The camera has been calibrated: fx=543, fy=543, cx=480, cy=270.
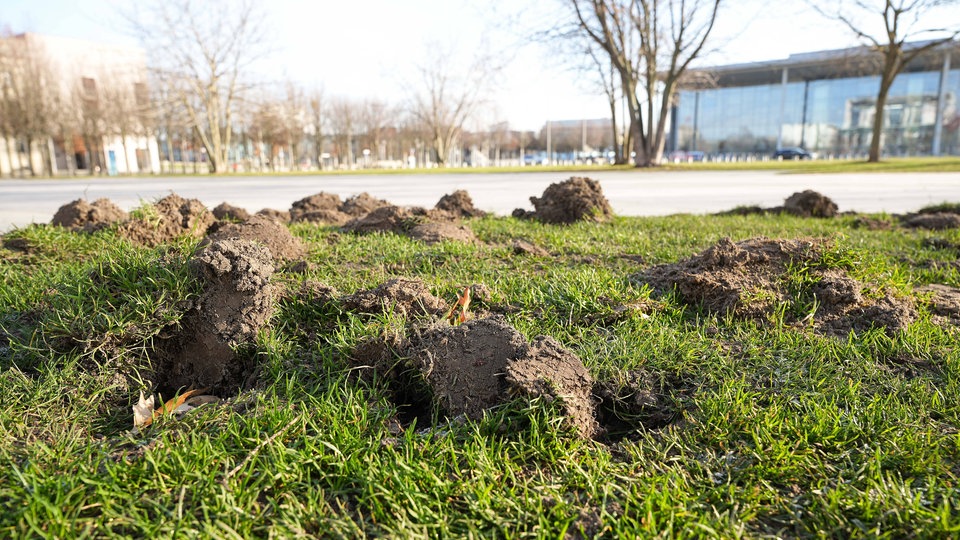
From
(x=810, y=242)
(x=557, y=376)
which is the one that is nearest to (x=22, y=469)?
(x=557, y=376)

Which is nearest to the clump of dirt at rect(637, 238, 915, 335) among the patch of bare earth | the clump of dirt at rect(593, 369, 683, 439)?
the clump of dirt at rect(593, 369, 683, 439)

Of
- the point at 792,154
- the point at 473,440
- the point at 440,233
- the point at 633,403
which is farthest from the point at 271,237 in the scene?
the point at 792,154

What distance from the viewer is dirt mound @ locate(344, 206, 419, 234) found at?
19.7 feet

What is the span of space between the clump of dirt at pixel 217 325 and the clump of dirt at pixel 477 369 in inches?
23.2

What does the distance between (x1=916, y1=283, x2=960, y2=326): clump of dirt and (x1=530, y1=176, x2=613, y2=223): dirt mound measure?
3671mm

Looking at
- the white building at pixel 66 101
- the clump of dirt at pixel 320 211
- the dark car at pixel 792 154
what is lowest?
the clump of dirt at pixel 320 211

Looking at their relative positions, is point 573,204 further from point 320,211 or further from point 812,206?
point 812,206

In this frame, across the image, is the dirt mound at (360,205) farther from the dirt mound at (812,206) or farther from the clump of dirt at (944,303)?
the dirt mound at (812,206)

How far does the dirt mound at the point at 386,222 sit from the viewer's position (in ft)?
19.7

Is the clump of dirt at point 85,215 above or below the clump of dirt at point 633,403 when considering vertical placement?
above

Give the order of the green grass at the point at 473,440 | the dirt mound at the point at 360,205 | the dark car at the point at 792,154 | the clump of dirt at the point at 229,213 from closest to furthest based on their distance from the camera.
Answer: the green grass at the point at 473,440, the clump of dirt at the point at 229,213, the dirt mound at the point at 360,205, the dark car at the point at 792,154

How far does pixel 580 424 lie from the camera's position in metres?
2.03

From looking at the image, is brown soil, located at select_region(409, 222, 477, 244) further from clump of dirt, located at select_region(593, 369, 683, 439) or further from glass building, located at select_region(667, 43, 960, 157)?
glass building, located at select_region(667, 43, 960, 157)

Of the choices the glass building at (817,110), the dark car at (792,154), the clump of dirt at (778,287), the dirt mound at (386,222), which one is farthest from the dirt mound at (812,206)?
the dark car at (792,154)
